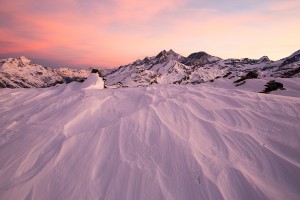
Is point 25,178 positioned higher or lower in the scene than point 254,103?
lower

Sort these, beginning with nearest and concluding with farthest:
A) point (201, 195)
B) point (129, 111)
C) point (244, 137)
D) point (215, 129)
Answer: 1. point (201, 195)
2. point (244, 137)
3. point (215, 129)
4. point (129, 111)

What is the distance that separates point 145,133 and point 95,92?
136 inches

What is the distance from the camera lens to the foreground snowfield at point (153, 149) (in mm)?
3760

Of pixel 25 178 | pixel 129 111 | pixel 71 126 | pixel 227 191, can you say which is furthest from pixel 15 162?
pixel 227 191

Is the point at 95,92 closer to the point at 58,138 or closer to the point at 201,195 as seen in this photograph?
the point at 58,138

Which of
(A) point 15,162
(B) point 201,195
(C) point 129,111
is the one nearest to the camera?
(B) point 201,195

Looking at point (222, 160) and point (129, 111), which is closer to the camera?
point (222, 160)

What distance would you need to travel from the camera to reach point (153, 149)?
15.0ft

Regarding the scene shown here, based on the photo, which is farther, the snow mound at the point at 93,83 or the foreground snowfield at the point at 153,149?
the snow mound at the point at 93,83

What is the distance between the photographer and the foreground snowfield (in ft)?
12.3

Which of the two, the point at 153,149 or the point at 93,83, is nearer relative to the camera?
the point at 153,149

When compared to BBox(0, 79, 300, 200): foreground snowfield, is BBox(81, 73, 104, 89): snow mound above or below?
above

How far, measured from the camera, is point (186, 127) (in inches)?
210

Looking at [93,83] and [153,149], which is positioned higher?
[93,83]
